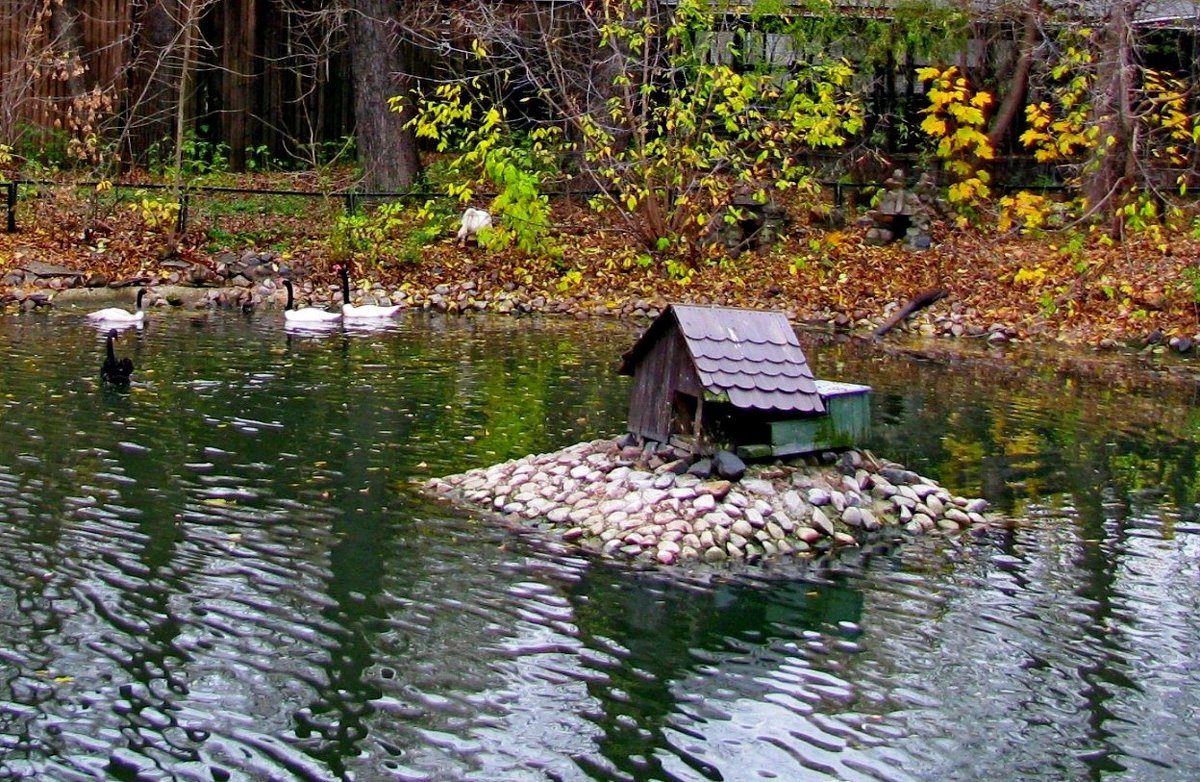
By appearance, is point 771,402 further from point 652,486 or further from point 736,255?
point 736,255

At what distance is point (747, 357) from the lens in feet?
33.7

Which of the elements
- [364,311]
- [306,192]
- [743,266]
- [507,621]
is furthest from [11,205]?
[507,621]

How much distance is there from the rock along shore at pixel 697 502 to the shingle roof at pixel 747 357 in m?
0.53

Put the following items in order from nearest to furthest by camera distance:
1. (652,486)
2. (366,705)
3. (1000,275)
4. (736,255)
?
(366,705) < (652,486) < (1000,275) < (736,255)

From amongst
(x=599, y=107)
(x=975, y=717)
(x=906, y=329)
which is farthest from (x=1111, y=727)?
(x=599, y=107)

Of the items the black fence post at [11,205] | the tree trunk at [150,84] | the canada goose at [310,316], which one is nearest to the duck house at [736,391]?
the canada goose at [310,316]

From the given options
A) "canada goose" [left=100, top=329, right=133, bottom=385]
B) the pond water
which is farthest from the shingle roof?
"canada goose" [left=100, top=329, right=133, bottom=385]

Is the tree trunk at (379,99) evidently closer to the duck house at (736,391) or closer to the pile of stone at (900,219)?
the pile of stone at (900,219)

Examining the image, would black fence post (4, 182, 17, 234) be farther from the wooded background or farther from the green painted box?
the green painted box

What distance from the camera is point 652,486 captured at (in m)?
10.1

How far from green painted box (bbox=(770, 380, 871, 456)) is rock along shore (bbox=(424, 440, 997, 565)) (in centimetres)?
11

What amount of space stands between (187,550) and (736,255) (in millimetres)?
14664

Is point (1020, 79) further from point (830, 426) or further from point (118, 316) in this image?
point (830, 426)

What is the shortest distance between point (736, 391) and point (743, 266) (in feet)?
40.7
